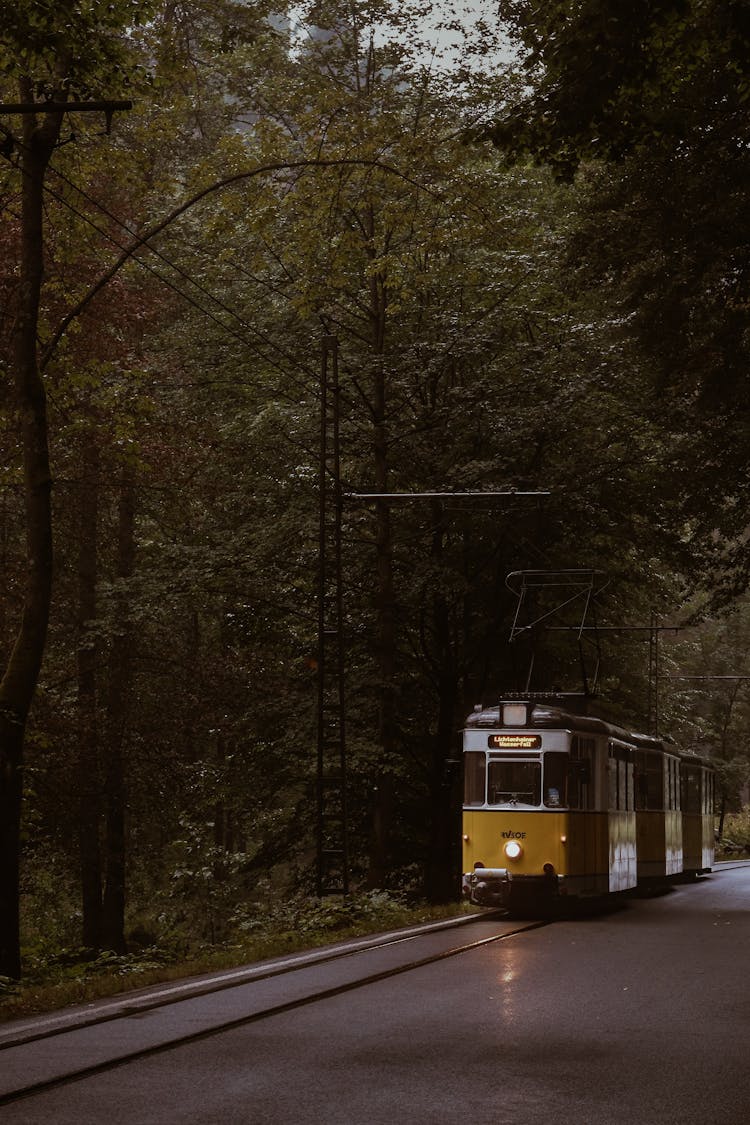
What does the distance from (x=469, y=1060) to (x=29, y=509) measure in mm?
8882

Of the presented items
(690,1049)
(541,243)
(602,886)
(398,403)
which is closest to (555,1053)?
(690,1049)

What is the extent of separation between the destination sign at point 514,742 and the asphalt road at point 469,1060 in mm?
7953

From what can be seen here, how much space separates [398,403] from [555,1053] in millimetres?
21852

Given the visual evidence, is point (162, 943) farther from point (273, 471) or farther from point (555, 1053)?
point (555, 1053)

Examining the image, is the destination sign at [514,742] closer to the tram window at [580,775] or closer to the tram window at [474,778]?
the tram window at [474,778]

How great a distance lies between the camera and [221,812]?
3197 centimetres

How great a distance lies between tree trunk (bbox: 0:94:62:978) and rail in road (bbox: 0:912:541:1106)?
2.87m

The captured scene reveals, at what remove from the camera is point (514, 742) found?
23375 mm

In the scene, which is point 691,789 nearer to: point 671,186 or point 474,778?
point 474,778

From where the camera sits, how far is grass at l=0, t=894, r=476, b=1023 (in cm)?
1323

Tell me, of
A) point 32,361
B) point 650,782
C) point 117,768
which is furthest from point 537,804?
point 32,361

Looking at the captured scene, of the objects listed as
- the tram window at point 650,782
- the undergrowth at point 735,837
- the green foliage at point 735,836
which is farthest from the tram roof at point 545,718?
the green foliage at point 735,836

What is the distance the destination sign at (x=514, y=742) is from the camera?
2330cm

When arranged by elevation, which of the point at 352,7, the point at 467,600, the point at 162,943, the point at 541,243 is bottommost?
the point at 162,943
